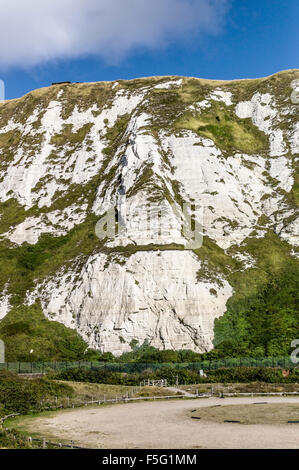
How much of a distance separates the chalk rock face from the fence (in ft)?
16.6

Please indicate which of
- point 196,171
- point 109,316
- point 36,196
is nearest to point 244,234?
point 196,171

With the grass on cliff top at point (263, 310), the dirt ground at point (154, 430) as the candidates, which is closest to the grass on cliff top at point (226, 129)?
the grass on cliff top at point (263, 310)

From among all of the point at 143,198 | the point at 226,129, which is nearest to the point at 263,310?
the point at 143,198

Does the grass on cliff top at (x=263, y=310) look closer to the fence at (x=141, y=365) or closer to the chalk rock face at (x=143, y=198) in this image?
the chalk rock face at (x=143, y=198)

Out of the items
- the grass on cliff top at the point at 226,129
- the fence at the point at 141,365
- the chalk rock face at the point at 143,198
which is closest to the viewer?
the fence at the point at 141,365

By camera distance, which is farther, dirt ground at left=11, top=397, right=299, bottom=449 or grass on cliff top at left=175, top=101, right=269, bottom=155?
grass on cliff top at left=175, top=101, right=269, bottom=155

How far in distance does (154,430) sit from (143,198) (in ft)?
161

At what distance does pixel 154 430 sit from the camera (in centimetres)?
2577

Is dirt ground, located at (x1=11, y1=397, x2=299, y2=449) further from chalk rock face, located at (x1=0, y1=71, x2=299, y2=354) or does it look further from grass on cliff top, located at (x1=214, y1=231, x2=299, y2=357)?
chalk rock face, located at (x1=0, y1=71, x2=299, y2=354)

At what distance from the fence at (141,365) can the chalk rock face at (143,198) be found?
5.06 m

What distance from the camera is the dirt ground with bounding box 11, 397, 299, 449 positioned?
2176cm

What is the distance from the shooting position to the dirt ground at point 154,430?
71.4 ft

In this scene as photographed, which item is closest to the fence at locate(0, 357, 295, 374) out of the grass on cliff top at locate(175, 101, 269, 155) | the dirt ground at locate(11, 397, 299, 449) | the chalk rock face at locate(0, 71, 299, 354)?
the chalk rock face at locate(0, 71, 299, 354)

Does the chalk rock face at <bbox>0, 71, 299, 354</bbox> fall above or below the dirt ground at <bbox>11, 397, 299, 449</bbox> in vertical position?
above
